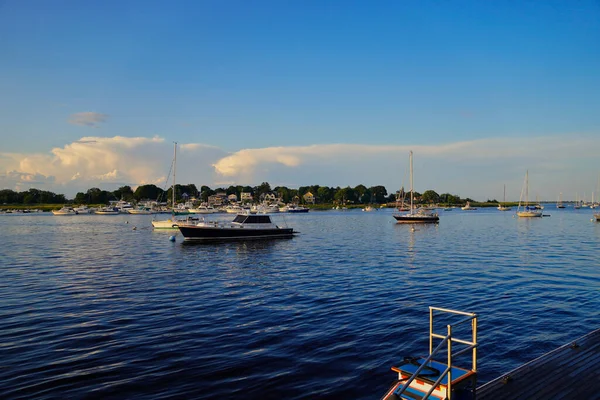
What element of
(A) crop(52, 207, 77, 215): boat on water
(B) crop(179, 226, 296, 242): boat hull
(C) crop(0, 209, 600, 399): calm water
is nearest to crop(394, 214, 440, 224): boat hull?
(B) crop(179, 226, 296, 242): boat hull

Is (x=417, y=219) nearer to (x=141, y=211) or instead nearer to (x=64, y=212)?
(x=141, y=211)

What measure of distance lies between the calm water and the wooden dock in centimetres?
184

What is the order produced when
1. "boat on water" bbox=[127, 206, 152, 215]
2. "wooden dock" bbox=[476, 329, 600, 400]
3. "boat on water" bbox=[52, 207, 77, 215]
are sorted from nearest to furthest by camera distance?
"wooden dock" bbox=[476, 329, 600, 400], "boat on water" bbox=[52, 207, 77, 215], "boat on water" bbox=[127, 206, 152, 215]

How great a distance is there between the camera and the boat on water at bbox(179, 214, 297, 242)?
2013 inches

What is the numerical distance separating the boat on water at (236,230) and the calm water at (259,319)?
1477 centimetres

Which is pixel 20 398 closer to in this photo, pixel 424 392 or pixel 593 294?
pixel 424 392

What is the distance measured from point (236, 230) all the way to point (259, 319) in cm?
3557

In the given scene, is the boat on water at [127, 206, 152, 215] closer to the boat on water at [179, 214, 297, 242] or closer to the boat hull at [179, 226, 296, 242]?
the boat on water at [179, 214, 297, 242]

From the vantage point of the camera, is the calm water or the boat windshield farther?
the boat windshield

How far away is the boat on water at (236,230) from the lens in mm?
51125

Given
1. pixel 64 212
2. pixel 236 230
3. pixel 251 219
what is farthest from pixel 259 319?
pixel 64 212

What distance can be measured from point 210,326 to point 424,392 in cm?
1093

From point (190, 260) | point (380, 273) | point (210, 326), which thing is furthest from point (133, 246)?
point (210, 326)

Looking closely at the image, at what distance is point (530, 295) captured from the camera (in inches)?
863
